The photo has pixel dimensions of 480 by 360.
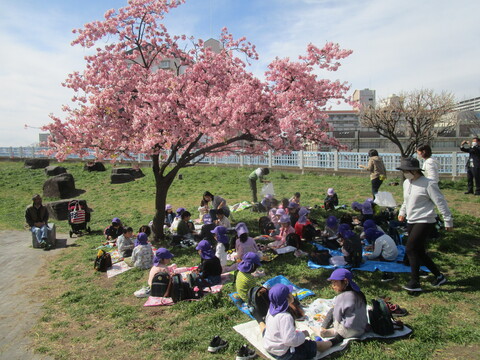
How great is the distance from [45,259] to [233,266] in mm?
5390

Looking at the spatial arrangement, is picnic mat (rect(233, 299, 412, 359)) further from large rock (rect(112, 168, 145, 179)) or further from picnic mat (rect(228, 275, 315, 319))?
large rock (rect(112, 168, 145, 179))

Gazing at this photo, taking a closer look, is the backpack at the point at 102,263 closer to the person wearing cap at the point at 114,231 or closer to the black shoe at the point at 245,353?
the person wearing cap at the point at 114,231

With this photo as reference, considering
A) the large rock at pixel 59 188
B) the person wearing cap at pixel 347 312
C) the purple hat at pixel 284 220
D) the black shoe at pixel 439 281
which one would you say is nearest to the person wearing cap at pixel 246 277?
the person wearing cap at pixel 347 312

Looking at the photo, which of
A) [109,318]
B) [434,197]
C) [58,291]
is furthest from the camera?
[58,291]

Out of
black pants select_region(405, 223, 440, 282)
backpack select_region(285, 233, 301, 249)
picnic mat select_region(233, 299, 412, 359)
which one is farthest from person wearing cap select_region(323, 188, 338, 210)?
picnic mat select_region(233, 299, 412, 359)

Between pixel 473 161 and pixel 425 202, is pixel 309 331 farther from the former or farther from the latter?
pixel 473 161

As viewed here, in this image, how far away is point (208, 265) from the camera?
20.9 ft

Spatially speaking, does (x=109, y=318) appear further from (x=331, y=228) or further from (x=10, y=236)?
(x=10, y=236)

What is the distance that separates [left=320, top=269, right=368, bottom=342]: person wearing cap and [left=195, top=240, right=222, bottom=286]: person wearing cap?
2613mm

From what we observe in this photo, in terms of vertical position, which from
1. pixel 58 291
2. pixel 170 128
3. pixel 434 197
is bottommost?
pixel 58 291

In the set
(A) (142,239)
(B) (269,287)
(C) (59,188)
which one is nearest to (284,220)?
(B) (269,287)

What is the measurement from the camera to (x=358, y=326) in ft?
13.6

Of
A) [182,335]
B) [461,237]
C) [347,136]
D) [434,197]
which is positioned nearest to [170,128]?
[182,335]

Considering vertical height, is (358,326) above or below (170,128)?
below
